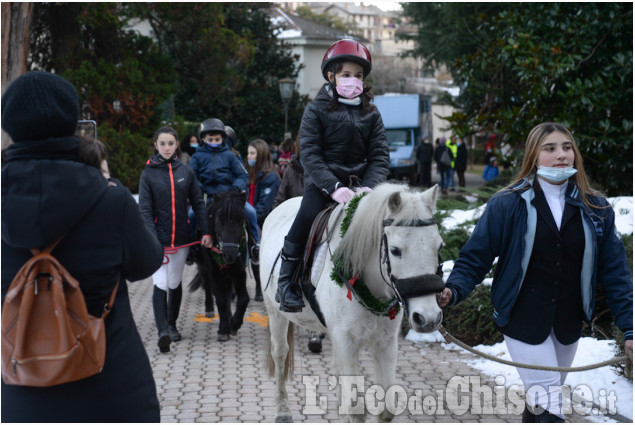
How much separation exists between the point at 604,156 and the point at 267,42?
848 inches

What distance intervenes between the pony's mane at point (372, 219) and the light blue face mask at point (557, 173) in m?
0.63

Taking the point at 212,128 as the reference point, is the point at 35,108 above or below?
above

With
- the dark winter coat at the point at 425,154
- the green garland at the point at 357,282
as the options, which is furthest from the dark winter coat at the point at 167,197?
the dark winter coat at the point at 425,154

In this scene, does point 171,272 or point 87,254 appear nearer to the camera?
point 87,254

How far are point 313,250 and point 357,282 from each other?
0.57 m

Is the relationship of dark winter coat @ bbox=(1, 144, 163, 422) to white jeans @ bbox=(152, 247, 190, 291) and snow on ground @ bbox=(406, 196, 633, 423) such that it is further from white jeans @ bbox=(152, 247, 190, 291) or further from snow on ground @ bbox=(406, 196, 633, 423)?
white jeans @ bbox=(152, 247, 190, 291)

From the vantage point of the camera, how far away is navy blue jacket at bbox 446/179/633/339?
3785 mm

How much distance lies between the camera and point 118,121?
21.4 metres

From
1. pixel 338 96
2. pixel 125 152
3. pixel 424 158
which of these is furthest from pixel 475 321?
pixel 424 158

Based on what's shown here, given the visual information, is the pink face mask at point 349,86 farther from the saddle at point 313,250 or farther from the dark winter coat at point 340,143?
the saddle at point 313,250

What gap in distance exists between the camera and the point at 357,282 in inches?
169

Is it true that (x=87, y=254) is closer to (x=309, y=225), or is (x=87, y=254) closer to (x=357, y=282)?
(x=357, y=282)

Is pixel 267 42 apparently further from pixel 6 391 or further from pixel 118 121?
pixel 6 391

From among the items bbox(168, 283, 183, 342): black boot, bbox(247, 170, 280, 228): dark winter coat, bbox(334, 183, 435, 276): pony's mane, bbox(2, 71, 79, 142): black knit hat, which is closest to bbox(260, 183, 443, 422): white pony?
bbox(334, 183, 435, 276): pony's mane
